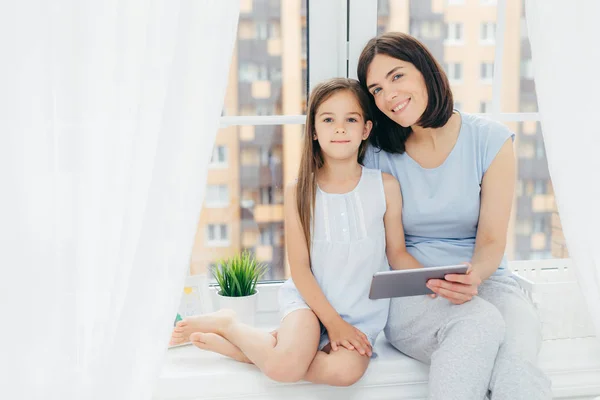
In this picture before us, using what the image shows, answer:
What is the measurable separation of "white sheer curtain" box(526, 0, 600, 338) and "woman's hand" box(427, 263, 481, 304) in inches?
10.9

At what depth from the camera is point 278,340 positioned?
5.22ft

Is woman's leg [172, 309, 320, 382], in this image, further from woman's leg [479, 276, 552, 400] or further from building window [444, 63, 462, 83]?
building window [444, 63, 462, 83]

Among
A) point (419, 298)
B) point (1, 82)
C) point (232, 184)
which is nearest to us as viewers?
point (1, 82)

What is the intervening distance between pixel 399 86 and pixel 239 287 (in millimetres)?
681

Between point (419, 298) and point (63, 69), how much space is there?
97 centimetres

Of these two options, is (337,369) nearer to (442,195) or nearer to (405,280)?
(405,280)

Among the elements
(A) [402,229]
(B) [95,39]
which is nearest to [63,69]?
(B) [95,39]

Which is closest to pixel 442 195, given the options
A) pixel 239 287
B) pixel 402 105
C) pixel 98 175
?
pixel 402 105

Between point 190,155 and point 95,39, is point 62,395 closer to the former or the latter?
point 190,155

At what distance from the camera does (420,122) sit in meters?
1.75

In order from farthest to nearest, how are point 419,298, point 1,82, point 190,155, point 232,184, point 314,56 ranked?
1. point 232,184
2. point 314,56
3. point 419,298
4. point 190,155
5. point 1,82

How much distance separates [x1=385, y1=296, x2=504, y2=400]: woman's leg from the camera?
1437 mm

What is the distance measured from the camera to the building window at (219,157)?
6.48 feet

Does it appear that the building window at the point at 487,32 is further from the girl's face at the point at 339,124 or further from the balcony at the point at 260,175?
the balcony at the point at 260,175
